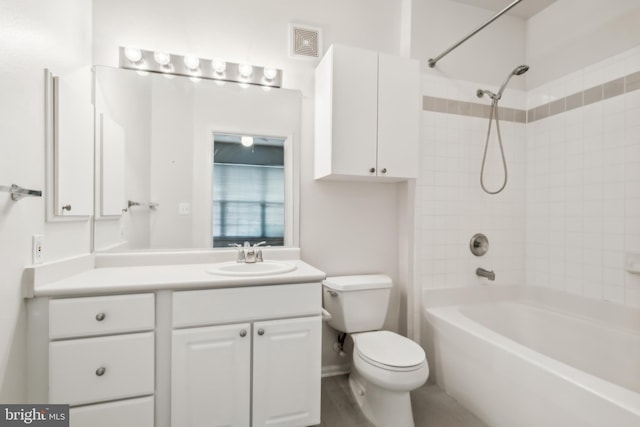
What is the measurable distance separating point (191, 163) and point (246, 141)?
1.16 ft

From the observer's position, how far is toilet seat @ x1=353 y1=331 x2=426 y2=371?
1480 millimetres

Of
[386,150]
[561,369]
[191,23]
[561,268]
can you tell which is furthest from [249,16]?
[561,268]

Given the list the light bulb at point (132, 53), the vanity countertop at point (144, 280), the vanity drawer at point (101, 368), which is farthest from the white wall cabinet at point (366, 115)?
the vanity drawer at point (101, 368)

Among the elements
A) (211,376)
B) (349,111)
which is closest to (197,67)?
(349,111)

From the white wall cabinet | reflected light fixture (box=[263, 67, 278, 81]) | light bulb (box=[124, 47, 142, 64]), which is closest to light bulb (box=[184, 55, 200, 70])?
light bulb (box=[124, 47, 142, 64])

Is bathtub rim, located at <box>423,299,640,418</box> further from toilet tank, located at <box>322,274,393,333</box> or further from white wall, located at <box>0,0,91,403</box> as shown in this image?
white wall, located at <box>0,0,91,403</box>

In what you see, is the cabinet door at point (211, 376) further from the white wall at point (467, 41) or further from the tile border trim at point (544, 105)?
the white wall at point (467, 41)

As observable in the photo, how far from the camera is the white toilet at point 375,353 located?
4.83 ft

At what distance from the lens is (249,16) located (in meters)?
1.89

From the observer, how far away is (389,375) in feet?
4.79

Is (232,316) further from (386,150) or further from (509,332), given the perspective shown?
(509,332)

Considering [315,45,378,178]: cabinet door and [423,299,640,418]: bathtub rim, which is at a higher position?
[315,45,378,178]: cabinet door

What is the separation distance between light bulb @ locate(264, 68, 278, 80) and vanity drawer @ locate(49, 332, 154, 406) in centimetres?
156

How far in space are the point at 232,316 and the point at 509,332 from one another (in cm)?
193
